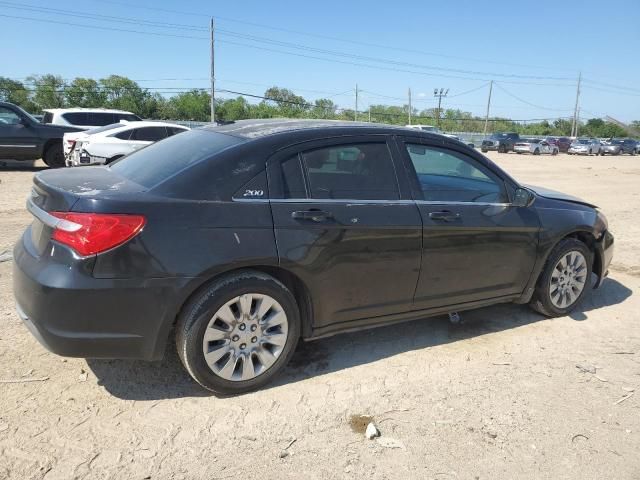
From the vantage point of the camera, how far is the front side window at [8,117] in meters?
13.4

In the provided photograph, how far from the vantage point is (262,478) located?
8.06ft

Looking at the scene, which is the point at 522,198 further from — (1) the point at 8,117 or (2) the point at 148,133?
(1) the point at 8,117

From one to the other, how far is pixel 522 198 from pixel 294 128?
197cm

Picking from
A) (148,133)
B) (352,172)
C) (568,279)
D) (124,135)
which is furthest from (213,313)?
(148,133)

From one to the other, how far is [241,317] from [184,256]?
0.52 m

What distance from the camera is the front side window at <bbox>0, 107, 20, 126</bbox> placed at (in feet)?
43.9

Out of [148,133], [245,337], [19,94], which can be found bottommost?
[245,337]

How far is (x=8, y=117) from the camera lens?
44.0 feet

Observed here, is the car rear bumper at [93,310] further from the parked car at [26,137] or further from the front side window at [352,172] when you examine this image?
the parked car at [26,137]

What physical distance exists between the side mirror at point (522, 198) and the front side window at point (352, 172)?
3.89 ft

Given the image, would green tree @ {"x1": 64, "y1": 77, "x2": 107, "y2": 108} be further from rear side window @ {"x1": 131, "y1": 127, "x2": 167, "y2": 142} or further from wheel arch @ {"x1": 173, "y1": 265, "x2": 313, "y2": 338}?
wheel arch @ {"x1": 173, "y1": 265, "x2": 313, "y2": 338}

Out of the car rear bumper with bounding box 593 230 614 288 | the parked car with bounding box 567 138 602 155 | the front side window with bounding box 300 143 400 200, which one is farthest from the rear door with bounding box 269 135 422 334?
the parked car with bounding box 567 138 602 155

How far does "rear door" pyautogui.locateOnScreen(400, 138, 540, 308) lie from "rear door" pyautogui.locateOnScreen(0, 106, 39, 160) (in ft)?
43.2

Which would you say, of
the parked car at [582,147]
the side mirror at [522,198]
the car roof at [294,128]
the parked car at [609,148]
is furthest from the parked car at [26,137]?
the parked car at [609,148]
